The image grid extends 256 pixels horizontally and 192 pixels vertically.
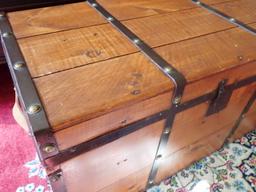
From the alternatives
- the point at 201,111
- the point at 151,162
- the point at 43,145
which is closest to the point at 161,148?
the point at 151,162

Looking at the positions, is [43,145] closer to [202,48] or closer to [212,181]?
[202,48]

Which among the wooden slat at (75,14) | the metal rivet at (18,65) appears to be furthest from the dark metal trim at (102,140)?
the wooden slat at (75,14)

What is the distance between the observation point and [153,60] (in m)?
0.68

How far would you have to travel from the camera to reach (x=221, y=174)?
43.3 inches

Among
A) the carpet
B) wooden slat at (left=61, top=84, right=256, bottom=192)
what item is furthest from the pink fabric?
wooden slat at (left=61, top=84, right=256, bottom=192)

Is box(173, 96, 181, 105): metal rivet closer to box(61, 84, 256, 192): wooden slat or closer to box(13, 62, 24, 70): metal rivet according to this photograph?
box(61, 84, 256, 192): wooden slat

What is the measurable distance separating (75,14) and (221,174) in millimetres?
928

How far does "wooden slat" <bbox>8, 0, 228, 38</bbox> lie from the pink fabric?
557 mm

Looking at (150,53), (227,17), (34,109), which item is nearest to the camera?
(34,109)

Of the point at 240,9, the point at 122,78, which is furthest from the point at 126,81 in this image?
the point at 240,9

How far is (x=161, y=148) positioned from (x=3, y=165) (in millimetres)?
713

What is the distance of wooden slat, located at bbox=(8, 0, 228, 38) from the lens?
77cm

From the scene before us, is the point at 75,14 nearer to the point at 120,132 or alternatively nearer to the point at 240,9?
the point at 120,132

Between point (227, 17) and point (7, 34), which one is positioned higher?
point (7, 34)
